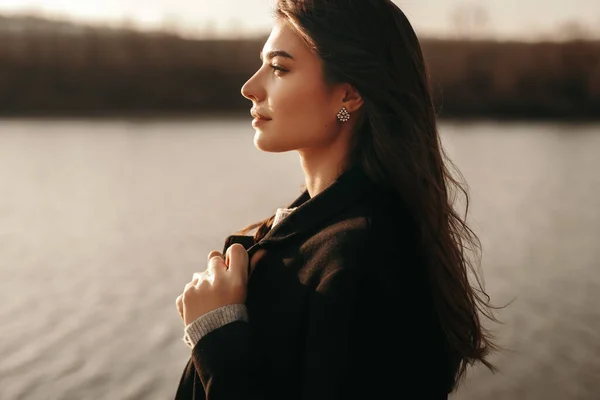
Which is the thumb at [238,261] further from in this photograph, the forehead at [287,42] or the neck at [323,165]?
the forehead at [287,42]

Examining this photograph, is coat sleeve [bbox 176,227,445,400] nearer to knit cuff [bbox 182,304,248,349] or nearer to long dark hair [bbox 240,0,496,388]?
knit cuff [bbox 182,304,248,349]

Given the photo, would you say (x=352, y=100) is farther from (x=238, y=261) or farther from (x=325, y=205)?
(x=238, y=261)

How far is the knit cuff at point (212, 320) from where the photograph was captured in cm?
128

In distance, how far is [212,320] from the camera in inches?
50.6

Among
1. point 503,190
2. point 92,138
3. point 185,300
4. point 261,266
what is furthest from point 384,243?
point 92,138

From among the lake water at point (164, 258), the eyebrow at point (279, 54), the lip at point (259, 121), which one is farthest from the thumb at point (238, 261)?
the lake water at point (164, 258)

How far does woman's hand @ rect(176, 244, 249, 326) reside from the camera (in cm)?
131

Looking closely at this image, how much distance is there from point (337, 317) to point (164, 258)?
4.98 meters

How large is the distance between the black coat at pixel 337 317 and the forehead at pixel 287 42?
0.77ft

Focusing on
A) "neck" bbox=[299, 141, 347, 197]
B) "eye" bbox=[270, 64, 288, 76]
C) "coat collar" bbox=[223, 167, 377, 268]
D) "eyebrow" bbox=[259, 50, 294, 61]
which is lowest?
"coat collar" bbox=[223, 167, 377, 268]

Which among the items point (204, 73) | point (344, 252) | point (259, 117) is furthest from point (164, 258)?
point (204, 73)

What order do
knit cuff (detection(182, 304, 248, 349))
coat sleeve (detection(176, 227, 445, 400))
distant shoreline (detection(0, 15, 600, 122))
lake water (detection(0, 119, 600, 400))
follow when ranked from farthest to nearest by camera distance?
distant shoreline (detection(0, 15, 600, 122)) → lake water (detection(0, 119, 600, 400)) → knit cuff (detection(182, 304, 248, 349)) → coat sleeve (detection(176, 227, 445, 400))

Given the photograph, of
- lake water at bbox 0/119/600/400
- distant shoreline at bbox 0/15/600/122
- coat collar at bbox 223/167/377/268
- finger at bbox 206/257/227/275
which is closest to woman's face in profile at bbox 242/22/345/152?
coat collar at bbox 223/167/377/268

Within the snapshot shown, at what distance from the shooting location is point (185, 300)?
51.9 inches
